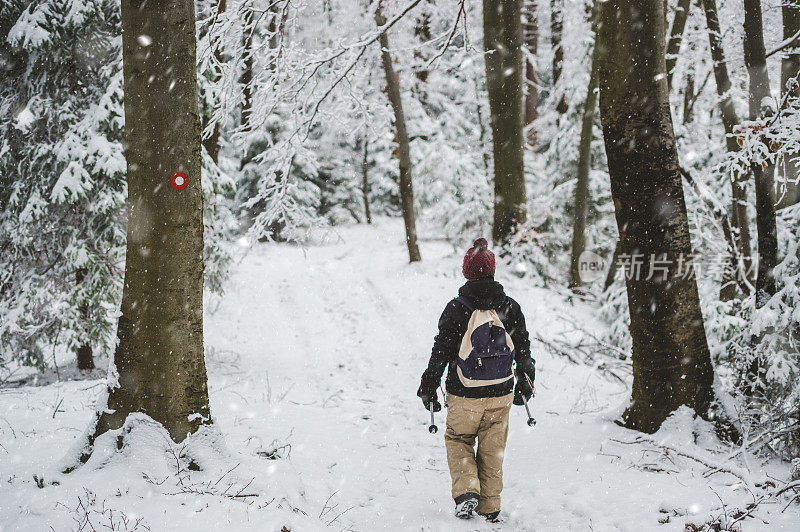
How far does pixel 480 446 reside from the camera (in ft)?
12.7

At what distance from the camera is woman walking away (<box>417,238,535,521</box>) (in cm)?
369

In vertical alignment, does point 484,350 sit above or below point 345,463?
above

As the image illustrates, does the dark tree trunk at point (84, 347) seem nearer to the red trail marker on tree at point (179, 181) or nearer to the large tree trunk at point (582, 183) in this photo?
the red trail marker on tree at point (179, 181)

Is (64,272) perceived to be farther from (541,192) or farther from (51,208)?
(541,192)

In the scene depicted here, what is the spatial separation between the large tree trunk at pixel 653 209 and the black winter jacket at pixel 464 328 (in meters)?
1.48

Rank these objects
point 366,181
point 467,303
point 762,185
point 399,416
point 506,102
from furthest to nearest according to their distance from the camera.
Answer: point 366,181, point 506,102, point 399,416, point 762,185, point 467,303

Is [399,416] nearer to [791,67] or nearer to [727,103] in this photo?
[791,67]

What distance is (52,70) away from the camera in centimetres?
768

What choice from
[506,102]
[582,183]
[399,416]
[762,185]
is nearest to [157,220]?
[399,416]

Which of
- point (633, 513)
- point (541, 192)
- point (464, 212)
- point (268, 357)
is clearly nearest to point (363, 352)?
point (268, 357)

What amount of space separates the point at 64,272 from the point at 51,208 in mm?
1113

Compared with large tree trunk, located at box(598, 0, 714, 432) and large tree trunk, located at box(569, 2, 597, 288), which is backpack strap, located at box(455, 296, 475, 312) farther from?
large tree trunk, located at box(569, 2, 597, 288)

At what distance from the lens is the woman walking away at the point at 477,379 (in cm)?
369

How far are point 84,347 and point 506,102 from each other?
34.2 ft
